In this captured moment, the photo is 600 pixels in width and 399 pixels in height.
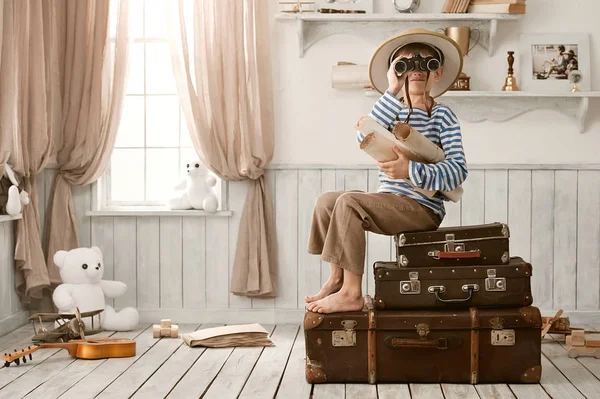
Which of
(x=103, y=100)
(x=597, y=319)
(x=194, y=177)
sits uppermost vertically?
(x=103, y=100)

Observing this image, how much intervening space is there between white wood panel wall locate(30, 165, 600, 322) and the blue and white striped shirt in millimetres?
1184

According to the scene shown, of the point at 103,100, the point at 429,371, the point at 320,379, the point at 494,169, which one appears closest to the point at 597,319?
the point at 494,169

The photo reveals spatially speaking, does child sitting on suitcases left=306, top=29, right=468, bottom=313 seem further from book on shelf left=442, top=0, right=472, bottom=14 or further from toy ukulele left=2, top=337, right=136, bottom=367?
book on shelf left=442, top=0, right=472, bottom=14

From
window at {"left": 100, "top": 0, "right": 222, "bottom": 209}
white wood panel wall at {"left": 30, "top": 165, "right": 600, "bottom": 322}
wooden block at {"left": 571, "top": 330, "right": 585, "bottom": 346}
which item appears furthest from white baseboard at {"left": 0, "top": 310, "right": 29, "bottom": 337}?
wooden block at {"left": 571, "top": 330, "right": 585, "bottom": 346}

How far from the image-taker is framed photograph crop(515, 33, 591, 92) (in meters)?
4.34

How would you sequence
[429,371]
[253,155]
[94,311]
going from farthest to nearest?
1. [253,155]
2. [94,311]
3. [429,371]

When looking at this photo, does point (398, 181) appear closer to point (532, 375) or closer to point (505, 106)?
point (532, 375)

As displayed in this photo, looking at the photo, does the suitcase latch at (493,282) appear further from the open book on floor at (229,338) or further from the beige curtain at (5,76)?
the beige curtain at (5,76)

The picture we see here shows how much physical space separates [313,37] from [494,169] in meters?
1.20

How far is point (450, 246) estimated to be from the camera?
3127mm

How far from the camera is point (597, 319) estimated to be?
435 cm

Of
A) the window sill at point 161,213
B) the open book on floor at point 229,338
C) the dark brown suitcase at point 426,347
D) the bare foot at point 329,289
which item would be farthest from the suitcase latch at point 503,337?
the window sill at point 161,213

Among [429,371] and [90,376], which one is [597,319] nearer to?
[429,371]

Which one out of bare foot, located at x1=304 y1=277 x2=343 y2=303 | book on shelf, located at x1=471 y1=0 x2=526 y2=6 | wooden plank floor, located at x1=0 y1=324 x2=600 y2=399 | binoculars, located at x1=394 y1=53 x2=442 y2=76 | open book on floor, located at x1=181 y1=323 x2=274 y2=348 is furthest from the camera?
book on shelf, located at x1=471 y1=0 x2=526 y2=6
